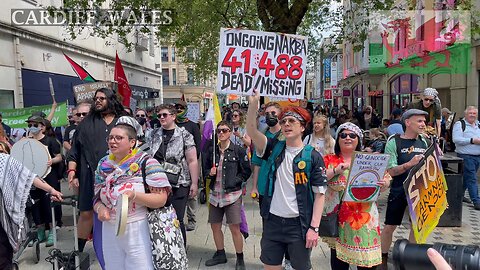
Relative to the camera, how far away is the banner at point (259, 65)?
450 cm

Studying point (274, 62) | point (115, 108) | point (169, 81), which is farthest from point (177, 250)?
point (169, 81)

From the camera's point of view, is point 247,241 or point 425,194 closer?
point 425,194

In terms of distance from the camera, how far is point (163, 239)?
3209 mm

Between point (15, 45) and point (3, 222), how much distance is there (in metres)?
12.0

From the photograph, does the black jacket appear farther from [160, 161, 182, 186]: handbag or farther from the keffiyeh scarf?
the keffiyeh scarf

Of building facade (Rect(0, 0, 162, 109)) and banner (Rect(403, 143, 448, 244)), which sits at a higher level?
building facade (Rect(0, 0, 162, 109))

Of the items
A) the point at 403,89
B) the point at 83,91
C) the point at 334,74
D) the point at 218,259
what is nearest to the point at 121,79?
the point at 83,91

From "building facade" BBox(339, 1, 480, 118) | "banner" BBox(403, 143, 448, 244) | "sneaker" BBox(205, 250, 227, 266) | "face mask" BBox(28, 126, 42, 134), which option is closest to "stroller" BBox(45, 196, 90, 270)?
"sneaker" BBox(205, 250, 227, 266)

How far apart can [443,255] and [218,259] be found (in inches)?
151

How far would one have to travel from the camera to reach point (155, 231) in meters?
3.20

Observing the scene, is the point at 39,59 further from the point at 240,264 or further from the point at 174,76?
the point at 174,76

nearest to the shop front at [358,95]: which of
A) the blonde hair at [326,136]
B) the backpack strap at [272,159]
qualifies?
the blonde hair at [326,136]

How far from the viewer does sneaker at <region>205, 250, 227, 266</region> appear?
5.05 meters

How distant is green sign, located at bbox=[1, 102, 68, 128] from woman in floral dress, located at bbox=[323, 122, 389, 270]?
671 centimetres
